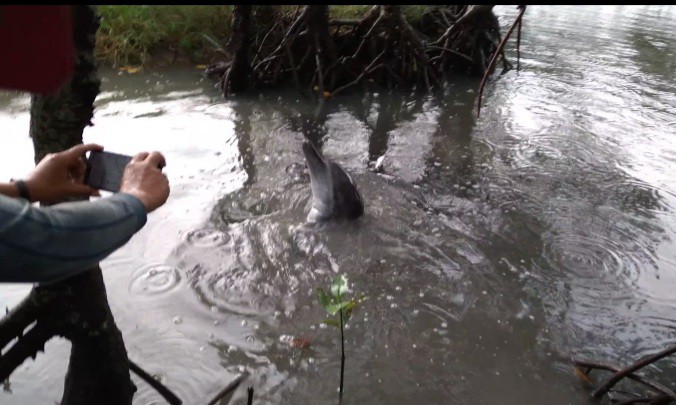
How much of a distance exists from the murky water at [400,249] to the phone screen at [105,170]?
117 cm

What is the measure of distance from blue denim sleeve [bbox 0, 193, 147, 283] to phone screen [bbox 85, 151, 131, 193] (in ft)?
1.02

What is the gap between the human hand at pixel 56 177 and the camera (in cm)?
156

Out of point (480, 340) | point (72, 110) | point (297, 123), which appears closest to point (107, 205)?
point (72, 110)

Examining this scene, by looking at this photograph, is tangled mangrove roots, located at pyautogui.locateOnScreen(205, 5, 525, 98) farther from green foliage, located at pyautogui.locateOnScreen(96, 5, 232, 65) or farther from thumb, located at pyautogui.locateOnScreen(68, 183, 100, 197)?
thumb, located at pyautogui.locateOnScreen(68, 183, 100, 197)

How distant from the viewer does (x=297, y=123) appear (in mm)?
6059

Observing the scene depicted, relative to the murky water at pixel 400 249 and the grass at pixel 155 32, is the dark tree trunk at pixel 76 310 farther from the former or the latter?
the grass at pixel 155 32

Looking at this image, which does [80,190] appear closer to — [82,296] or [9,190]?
[9,190]

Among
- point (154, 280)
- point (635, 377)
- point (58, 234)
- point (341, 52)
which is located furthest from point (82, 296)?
point (341, 52)

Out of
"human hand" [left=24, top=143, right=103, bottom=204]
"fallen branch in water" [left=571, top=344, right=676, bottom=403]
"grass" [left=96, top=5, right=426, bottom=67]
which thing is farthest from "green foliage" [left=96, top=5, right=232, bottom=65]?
"fallen branch in water" [left=571, top=344, right=676, bottom=403]

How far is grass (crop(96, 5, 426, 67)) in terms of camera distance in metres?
7.49

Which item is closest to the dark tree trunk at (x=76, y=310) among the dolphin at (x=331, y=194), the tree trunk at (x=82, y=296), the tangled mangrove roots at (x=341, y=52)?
the tree trunk at (x=82, y=296)

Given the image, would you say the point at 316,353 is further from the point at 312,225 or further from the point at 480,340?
the point at 312,225

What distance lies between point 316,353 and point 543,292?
1399 mm

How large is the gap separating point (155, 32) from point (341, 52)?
2.52 metres
